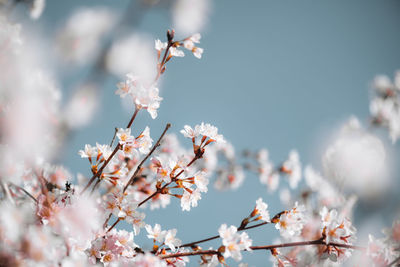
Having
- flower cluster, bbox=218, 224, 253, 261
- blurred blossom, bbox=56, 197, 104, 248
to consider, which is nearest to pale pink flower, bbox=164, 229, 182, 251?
flower cluster, bbox=218, 224, 253, 261

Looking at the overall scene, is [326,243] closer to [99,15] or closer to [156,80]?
[156,80]

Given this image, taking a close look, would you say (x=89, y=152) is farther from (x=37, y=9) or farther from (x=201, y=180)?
(x=37, y=9)

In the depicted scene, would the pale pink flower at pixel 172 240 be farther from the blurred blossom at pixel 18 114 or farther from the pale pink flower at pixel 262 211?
the blurred blossom at pixel 18 114

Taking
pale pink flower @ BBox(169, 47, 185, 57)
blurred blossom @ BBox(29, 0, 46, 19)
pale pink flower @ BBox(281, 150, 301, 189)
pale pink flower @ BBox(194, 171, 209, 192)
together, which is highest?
blurred blossom @ BBox(29, 0, 46, 19)

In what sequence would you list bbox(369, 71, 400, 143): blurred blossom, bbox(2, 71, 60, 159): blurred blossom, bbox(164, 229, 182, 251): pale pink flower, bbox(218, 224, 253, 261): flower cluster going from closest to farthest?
bbox(2, 71, 60, 159): blurred blossom
bbox(218, 224, 253, 261): flower cluster
bbox(164, 229, 182, 251): pale pink flower
bbox(369, 71, 400, 143): blurred blossom

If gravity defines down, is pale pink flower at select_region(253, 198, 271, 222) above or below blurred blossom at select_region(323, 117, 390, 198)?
below

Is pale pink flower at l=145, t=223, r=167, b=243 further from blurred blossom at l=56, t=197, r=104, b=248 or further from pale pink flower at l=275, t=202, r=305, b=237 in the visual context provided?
pale pink flower at l=275, t=202, r=305, b=237

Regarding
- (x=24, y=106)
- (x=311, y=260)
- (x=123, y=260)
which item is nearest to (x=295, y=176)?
(x=311, y=260)

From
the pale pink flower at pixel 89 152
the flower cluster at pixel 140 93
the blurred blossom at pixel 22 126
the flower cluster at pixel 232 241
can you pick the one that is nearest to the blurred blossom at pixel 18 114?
the blurred blossom at pixel 22 126
